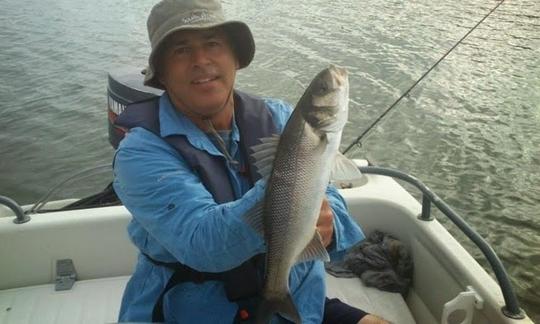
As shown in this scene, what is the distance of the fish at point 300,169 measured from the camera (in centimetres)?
205

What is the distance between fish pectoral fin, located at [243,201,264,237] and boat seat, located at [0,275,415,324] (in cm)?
230

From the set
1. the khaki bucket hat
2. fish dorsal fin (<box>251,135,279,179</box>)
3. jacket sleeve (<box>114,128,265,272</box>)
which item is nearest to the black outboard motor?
the khaki bucket hat

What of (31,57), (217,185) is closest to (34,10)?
(31,57)

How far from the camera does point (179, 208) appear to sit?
7.09 feet

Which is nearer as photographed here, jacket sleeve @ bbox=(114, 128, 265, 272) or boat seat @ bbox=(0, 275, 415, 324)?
jacket sleeve @ bbox=(114, 128, 265, 272)

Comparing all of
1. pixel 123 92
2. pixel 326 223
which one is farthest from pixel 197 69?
pixel 123 92

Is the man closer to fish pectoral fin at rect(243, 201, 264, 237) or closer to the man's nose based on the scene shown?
the man's nose

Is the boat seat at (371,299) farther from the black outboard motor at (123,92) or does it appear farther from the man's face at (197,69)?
the black outboard motor at (123,92)

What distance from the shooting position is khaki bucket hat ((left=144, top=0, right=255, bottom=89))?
8.01 ft

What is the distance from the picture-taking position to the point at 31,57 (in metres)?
15.7

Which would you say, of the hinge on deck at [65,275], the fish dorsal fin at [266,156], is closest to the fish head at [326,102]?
the fish dorsal fin at [266,156]

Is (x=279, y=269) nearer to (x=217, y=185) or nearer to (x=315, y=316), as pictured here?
(x=217, y=185)

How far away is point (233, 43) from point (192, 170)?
766mm

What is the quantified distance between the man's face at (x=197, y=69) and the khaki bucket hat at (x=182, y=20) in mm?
52
